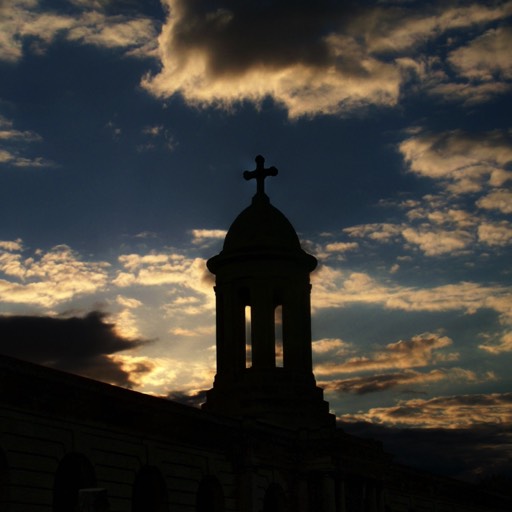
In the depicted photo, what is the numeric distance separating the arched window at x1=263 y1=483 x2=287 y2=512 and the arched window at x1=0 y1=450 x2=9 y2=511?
492 inches

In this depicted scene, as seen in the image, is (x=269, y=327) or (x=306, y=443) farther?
(x=269, y=327)

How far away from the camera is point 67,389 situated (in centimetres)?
2241

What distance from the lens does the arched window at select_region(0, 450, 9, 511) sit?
2038 centimetres

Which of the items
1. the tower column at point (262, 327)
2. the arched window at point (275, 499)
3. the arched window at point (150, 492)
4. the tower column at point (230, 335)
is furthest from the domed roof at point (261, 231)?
the arched window at point (150, 492)

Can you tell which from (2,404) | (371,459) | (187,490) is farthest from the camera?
(371,459)

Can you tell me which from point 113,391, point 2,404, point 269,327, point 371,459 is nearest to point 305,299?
point 269,327

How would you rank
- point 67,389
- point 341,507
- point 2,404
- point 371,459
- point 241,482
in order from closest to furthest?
point 2,404 → point 67,389 → point 241,482 → point 341,507 → point 371,459

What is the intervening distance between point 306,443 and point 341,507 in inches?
92.1

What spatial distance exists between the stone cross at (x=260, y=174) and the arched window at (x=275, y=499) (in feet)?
41.0

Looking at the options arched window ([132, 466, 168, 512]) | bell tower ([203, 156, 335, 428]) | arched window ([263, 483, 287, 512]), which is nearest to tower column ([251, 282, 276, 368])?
bell tower ([203, 156, 335, 428])

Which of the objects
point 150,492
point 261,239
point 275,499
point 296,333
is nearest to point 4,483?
point 150,492

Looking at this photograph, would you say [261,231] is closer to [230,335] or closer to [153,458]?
Result: [230,335]

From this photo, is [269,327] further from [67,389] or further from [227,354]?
[67,389]

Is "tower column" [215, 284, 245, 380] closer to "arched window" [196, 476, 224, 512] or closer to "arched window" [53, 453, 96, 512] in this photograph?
"arched window" [196, 476, 224, 512]
